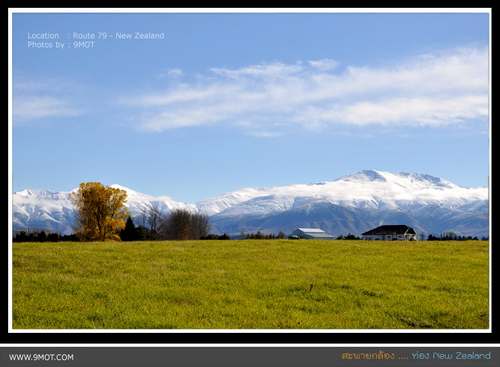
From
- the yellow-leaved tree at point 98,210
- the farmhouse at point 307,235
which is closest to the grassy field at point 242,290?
the farmhouse at point 307,235

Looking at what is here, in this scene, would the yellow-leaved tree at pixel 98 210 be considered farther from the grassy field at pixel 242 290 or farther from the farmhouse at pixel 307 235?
the grassy field at pixel 242 290

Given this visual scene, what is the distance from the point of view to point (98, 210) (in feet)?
194

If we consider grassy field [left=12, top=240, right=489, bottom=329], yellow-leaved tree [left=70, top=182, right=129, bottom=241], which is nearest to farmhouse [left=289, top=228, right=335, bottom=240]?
grassy field [left=12, top=240, right=489, bottom=329]

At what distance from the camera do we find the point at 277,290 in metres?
16.8

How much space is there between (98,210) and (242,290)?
155 feet

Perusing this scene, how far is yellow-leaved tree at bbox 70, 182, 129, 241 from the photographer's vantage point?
58.1m

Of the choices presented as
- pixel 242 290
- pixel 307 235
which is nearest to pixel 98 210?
pixel 307 235

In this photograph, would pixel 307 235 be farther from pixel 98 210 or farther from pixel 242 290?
pixel 242 290

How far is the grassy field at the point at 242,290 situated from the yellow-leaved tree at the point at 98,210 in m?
31.6

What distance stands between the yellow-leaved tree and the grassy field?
31632mm
